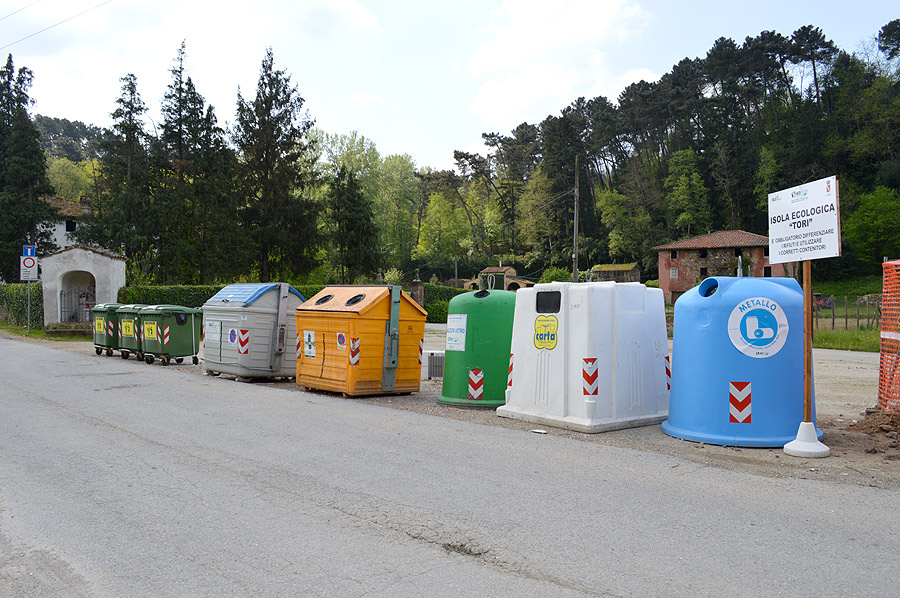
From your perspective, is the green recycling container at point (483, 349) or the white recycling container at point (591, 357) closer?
the white recycling container at point (591, 357)

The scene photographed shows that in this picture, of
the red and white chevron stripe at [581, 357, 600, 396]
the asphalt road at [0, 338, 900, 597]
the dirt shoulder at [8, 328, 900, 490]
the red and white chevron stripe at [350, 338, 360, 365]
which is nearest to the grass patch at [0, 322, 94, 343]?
the red and white chevron stripe at [350, 338, 360, 365]

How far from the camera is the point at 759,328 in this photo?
744cm

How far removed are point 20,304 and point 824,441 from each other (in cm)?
3528

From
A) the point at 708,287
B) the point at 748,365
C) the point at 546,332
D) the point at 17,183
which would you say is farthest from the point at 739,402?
the point at 17,183

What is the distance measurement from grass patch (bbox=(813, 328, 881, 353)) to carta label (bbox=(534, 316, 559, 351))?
20.0 meters

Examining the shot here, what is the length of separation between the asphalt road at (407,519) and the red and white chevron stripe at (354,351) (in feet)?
10.8

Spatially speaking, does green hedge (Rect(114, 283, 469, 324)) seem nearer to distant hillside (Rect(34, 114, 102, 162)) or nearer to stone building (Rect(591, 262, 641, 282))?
stone building (Rect(591, 262, 641, 282))

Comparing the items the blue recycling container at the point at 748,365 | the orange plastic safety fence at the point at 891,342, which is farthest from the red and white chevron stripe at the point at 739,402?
the orange plastic safety fence at the point at 891,342

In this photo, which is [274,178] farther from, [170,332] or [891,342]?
[891,342]

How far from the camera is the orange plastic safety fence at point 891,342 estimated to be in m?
8.16

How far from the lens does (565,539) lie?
4.33 m

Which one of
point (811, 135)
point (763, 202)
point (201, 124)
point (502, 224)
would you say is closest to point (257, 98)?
point (201, 124)

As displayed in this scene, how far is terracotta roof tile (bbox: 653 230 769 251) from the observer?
62969 mm

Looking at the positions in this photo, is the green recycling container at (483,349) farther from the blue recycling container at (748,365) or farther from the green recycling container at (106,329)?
the green recycling container at (106,329)
